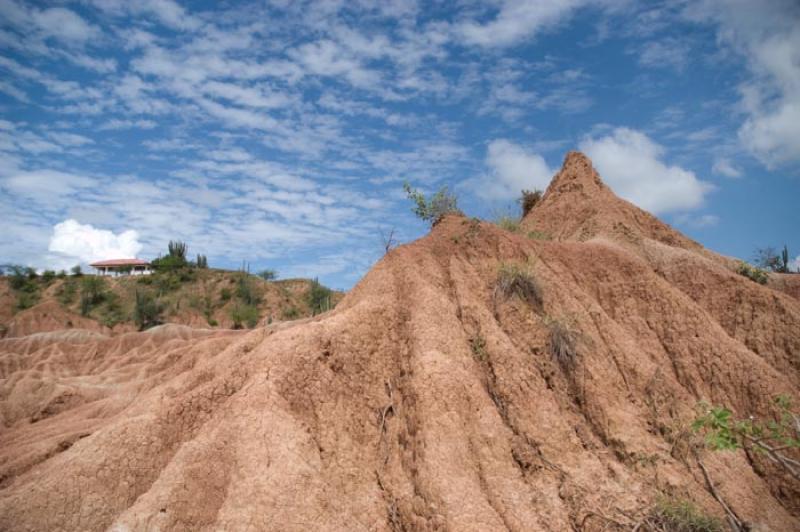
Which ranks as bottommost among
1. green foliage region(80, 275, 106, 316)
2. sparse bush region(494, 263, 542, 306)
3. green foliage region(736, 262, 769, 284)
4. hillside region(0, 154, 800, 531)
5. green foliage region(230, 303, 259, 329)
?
hillside region(0, 154, 800, 531)

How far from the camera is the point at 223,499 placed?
8055 millimetres

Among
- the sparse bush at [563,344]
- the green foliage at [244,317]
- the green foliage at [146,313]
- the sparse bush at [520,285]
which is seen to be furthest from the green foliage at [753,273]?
the green foliage at [146,313]

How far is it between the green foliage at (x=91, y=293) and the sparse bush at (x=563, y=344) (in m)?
59.8

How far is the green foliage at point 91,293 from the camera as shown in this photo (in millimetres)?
59438

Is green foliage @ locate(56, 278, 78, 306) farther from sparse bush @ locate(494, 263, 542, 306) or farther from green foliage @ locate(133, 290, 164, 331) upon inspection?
sparse bush @ locate(494, 263, 542, 306)

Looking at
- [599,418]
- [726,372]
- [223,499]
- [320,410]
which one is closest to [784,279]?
[726,372]

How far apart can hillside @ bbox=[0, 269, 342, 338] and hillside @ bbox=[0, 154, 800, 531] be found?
1816 inches

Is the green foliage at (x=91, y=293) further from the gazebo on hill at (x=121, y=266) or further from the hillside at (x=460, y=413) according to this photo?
the hillside at (x=460, y=413)

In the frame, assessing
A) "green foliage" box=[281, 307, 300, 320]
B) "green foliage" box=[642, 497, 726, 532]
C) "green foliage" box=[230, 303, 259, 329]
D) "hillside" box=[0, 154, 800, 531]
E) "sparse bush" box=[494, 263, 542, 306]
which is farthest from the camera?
"green foliage" box=[281, 307, 300, 320]

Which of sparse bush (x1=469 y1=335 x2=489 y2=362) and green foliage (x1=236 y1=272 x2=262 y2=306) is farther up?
green foliage (x1=236 y1=272 x2=262 y2=306)

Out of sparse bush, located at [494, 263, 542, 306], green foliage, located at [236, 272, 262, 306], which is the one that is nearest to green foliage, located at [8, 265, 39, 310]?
green foliage, located at [236, 272, 262, 306]

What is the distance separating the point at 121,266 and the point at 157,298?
21.6 meters

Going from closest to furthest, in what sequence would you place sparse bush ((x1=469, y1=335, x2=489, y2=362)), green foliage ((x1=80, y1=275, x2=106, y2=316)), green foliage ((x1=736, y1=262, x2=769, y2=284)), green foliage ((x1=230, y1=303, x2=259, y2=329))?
sparse bush ((x1=469, y1=335, x2=489, y2=362)) → green foliage ((x1=736, y1=262, x2=769, y2=284)) → green foliage ((x1=80, y1=275, x2=106, y2=316)) → green foliage ((x1=230, y1=303, x2=259, y2=329))

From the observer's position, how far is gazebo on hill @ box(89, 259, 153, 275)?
77294 mm
